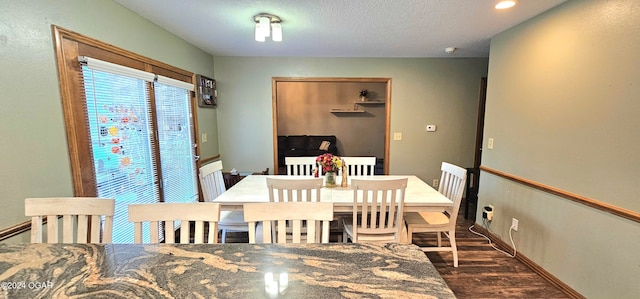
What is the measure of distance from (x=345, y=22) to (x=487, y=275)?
99.3 inches

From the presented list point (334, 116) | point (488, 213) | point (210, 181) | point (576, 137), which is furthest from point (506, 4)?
point (334, 116)

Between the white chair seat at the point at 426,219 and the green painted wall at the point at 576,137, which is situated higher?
the green painted wall at the point at 576,137

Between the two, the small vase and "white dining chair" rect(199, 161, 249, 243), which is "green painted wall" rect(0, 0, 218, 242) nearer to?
"white dining chair" rect(199, 161, 249, 243)

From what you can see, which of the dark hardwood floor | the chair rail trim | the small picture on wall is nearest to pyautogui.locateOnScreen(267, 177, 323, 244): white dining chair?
the dark hardwood floor

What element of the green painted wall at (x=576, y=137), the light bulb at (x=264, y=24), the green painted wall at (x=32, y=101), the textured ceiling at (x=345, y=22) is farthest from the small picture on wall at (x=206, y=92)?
Result: the green painted wall at (x=576, y=137)

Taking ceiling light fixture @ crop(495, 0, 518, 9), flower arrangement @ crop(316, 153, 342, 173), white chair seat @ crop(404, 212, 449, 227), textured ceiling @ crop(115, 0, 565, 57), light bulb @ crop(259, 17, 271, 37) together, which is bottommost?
white chair seat @ crop(404, 212, 449, 227)

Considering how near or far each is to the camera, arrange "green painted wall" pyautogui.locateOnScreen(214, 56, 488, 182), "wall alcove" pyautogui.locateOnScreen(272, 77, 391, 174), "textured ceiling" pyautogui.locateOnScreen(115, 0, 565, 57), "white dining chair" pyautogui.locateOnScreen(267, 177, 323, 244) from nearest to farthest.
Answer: "white dining chair" pyautogui.locateOnScreen(267, 177, 323, 244), "textured ceiling" pyautogui.locateOnScreen(115, 0, 565, 57), "green painted wall" pyautogui.locateOnScreen(214, 56, 488, 182), "wall alcove" pyautogui.locateOnScreen(272, 77, 391, 174)

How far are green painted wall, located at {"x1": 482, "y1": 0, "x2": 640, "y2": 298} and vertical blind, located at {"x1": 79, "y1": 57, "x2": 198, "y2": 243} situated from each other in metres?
3.39

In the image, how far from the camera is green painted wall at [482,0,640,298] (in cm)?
150

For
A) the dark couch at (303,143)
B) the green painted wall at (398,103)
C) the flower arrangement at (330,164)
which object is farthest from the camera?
the dark couch at (303,143)

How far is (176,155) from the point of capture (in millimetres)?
2736

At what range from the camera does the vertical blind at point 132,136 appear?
1789 mm

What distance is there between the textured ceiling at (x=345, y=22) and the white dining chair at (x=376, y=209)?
4.44 feet

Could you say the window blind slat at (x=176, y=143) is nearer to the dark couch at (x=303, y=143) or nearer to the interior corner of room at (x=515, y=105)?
the interior corner of room at (x=515, y=105)
